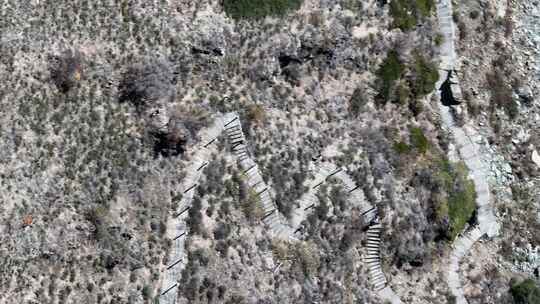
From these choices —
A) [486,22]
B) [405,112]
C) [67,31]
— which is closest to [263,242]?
[405,112]

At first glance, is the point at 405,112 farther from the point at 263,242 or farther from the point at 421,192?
the point at 263,242

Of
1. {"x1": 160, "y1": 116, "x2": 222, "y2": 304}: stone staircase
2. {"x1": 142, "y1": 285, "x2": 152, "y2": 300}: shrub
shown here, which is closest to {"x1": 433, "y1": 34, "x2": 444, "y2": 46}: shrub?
{"x1": 160, "y1": 116, "x2": 222, "y2": 304}: stone staircase

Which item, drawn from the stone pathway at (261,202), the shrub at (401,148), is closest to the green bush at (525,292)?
the stone pathway at (261,202)

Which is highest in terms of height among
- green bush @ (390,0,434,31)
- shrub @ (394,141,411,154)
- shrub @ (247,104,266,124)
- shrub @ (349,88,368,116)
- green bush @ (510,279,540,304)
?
green bush @ (390,0,434,31)

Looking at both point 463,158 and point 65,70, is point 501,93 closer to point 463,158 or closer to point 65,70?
point 463,158

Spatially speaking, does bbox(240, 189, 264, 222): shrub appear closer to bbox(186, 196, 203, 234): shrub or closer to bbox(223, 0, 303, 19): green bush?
bbox(186, 196, 203, 234): shrub

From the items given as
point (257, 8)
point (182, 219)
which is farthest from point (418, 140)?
point (182, 219)
